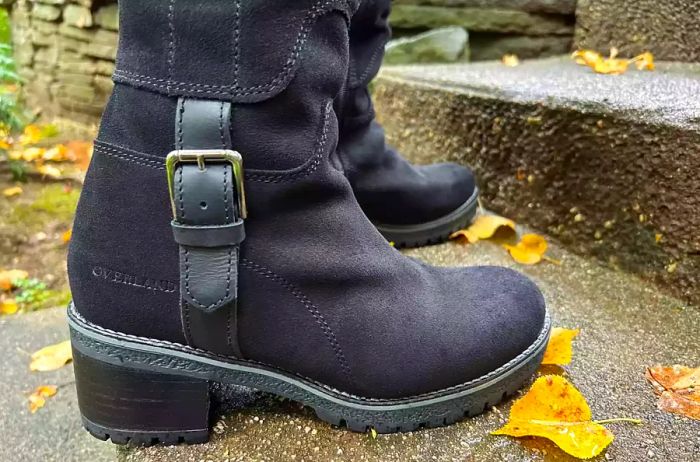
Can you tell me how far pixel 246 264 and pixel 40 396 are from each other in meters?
0.55

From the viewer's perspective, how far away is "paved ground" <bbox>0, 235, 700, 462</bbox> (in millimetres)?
740

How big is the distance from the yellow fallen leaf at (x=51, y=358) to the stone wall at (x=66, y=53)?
189cm

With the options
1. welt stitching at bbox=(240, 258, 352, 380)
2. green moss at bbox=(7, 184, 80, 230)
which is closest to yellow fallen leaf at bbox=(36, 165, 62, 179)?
green moss at bbox=(7, 184, 80, 230)

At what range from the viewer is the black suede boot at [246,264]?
634 mm

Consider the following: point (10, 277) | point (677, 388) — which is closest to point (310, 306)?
point (677, 388)

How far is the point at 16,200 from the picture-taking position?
1.98 m

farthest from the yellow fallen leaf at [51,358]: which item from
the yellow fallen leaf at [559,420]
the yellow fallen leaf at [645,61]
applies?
the yellow fallen leaf at [645,61]

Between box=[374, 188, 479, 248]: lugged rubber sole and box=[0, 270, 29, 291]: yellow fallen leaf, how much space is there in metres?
0.91

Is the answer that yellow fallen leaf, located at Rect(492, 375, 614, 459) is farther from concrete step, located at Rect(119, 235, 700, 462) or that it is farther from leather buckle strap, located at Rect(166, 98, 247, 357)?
leather buckle strap, located at Rect(166, 98, 247, 357)

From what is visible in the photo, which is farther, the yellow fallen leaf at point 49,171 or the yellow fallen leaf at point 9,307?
the yellow fallen leaf at point 49,171

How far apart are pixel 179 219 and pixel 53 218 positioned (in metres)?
1.40

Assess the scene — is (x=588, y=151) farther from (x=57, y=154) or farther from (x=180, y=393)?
(x=57, y=154)

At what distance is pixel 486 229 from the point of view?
53.8 inches

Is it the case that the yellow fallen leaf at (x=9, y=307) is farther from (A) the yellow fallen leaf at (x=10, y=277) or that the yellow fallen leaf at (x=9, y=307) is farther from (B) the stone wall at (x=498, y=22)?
(B) the stone wall at (x=498, y=22)
